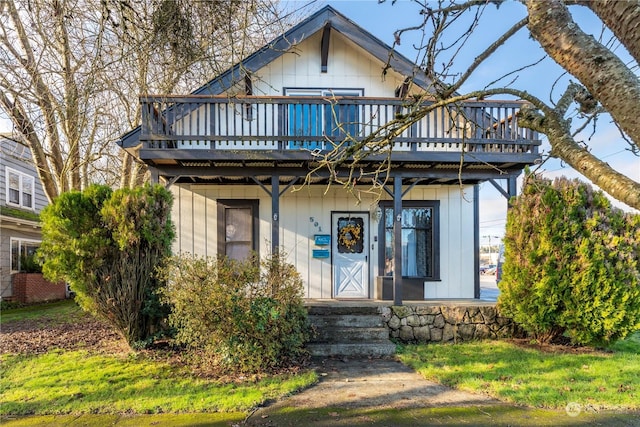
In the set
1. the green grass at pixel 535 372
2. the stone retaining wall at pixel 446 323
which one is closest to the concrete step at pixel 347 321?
the stone retaining wall at pixel 446 323

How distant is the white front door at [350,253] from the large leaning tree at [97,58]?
4315 mm

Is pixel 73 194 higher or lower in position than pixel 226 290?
higher

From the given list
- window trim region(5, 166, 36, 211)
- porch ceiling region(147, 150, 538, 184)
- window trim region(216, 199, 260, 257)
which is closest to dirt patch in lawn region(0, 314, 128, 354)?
window trim region(216, 199, 260, 257)

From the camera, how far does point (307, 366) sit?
5.21 meters

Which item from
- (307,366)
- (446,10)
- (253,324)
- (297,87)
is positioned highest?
(297,87)

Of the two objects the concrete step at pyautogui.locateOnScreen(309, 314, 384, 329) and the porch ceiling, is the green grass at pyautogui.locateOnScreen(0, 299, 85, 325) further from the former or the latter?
the concrete step at pyautogui.locateOnScreen(309, 314, 384, 329)

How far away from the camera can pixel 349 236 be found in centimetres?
846

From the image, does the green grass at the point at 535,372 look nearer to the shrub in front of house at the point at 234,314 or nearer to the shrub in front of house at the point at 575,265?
the shrub in front of house at the point at 575,265

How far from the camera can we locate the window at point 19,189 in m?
12.4

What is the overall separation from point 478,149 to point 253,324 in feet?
18.1

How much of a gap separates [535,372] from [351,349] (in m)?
2.65

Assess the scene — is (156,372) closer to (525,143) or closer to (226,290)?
(226,290)

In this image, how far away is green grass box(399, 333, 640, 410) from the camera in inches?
163

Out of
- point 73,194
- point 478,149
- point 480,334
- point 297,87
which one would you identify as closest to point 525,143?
point 478,149
